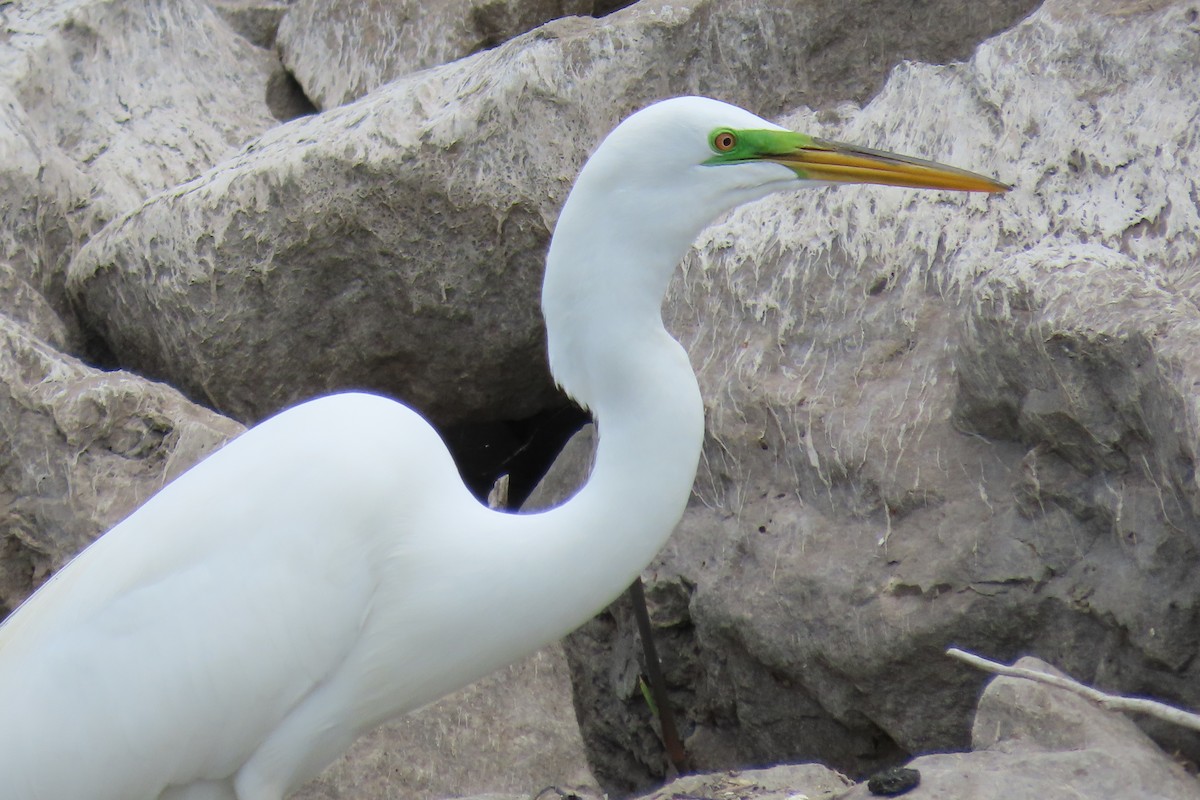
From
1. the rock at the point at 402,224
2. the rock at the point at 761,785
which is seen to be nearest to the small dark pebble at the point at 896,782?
the rock at the point at 761,785

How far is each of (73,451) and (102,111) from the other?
1717 millimetres

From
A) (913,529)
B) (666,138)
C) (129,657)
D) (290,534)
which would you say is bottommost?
(913,529)

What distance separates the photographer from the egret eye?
A: 234 centimetres

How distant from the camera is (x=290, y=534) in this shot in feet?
8.14

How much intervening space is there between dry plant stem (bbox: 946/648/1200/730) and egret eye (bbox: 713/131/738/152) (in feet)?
2.96

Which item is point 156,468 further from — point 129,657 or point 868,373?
point 868,373

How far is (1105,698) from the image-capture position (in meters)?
2.35

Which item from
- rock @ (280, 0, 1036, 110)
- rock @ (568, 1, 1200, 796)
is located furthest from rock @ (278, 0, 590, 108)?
rock @ (568, 1, 1200, 796)

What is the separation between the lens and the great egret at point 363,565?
235cm

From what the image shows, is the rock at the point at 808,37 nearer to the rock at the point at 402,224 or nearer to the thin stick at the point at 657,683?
the rock at the point at 402,224

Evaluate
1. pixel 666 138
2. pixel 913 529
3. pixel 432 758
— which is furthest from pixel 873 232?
pixel 432 758

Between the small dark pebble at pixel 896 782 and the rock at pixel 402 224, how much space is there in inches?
80.9

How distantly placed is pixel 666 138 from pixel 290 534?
0.92 metres

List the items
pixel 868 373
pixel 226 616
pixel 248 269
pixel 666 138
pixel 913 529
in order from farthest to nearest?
1. pixel 248 269
2. pixel 868 373
3. pixel 913 529
4. pixel 226 616
5. pixel 666 138
